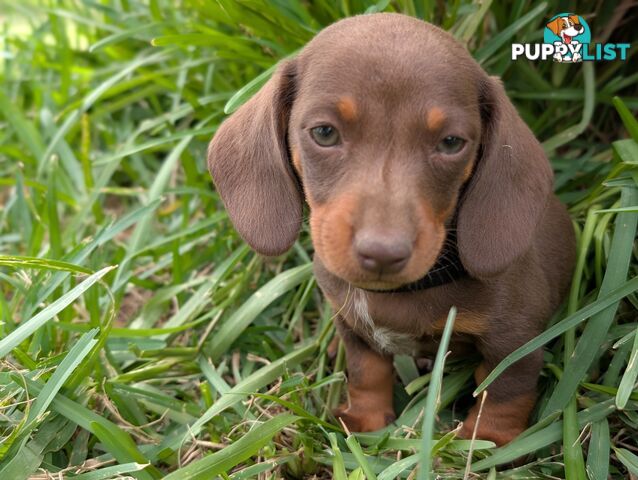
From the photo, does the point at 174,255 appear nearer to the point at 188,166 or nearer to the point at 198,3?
the point at 188,166

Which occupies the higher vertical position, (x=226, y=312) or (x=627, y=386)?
(x=627, y=386)

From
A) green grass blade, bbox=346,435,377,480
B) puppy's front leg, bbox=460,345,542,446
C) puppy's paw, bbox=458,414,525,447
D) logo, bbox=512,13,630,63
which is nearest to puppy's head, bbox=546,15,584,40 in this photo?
logo, bbox=512,13,630,63

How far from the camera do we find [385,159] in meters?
2.36

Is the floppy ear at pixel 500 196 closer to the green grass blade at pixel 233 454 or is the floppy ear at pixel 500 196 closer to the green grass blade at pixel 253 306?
the green grass blade at pixel 233 454

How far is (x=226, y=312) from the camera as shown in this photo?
3.54 m

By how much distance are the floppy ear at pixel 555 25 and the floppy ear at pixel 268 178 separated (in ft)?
4.55

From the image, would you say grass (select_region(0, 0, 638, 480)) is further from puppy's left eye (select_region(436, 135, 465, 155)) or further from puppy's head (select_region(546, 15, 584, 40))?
puppy's left eye (select_region(436, 135, 465, 155))

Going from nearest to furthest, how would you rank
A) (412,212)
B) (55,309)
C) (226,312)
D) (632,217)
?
(412,212) < (55,309) < (632,217) < (226,312)

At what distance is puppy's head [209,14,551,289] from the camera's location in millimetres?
2307

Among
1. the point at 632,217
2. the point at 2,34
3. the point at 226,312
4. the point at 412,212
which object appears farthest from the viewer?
the point at 2,34

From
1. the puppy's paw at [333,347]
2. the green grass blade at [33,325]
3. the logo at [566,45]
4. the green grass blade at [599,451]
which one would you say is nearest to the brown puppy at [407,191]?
the green grass blade at [599,451]

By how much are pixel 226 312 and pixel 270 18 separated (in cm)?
125

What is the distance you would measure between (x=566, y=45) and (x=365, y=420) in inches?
70.6

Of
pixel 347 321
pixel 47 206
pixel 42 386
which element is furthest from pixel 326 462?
Result: pixel 47 206
